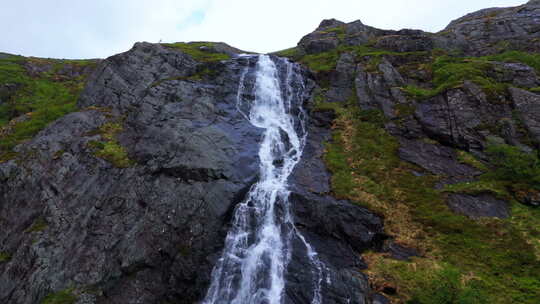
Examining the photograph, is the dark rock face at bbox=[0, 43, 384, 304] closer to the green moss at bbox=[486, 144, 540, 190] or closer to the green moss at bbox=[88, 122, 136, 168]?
the green moss at bbox=[88, 122, 136, 168]

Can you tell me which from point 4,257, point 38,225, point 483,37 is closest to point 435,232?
point 38,225

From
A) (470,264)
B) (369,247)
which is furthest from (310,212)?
(470,264)

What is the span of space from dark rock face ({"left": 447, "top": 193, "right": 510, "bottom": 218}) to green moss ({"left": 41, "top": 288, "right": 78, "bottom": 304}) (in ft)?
71.6

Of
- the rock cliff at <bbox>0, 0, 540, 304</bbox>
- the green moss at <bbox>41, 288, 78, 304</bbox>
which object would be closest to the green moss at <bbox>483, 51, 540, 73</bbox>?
the rock cliff at <bbox>0, 0, 540, 304</bbox>

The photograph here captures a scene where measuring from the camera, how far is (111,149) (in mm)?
22641

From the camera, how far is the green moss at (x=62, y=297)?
15.2 m

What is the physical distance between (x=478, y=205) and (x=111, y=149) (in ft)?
82.9

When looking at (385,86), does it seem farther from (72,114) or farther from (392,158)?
(72,114)

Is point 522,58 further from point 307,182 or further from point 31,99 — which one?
point 31,99

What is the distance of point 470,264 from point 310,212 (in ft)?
27.7

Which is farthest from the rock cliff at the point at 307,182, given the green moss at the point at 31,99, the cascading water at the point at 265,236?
the cascading water at the point at 265,236

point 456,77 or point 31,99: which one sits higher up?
point 456,77

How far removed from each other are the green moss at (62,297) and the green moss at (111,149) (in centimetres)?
844

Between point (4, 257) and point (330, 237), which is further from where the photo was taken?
point (4, 257)
